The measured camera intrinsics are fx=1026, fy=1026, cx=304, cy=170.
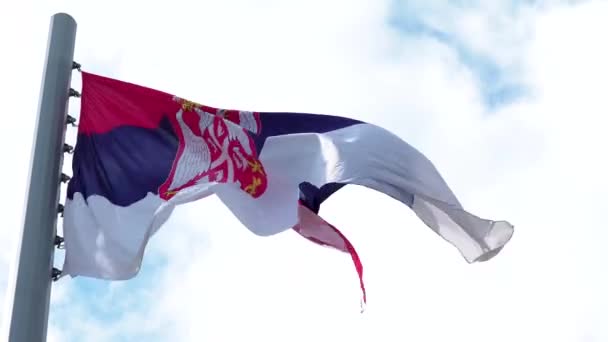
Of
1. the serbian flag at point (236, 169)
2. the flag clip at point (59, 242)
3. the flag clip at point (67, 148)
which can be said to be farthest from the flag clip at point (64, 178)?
the flag clip at point (59, 242)

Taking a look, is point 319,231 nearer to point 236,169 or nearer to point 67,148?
point 236,169

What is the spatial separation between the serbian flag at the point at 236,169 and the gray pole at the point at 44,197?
0.45 m

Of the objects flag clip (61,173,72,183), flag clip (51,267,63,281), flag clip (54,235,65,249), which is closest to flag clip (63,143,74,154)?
flag clip (61,173,72,183)

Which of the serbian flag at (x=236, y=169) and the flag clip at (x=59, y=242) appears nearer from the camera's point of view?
the flag clip at (x=59, y=242)

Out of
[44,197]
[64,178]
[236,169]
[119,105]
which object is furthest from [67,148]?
[236,169]

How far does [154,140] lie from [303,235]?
2.39 metres

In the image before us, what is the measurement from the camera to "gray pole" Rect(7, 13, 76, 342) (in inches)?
376

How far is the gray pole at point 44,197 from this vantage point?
955cm

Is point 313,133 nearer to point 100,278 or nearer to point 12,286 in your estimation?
point 100,278

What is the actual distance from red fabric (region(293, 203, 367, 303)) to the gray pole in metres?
3.48

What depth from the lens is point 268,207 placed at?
12102 mm

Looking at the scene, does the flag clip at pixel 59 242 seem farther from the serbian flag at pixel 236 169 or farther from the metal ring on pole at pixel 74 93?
the metal ring on pole at pixel 74 93

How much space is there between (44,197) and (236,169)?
2.59m

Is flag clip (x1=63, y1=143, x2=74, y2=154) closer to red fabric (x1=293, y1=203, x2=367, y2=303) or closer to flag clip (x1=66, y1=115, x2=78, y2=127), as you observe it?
flag clip (x1=66, y1=115, x2=78, y2=127)
